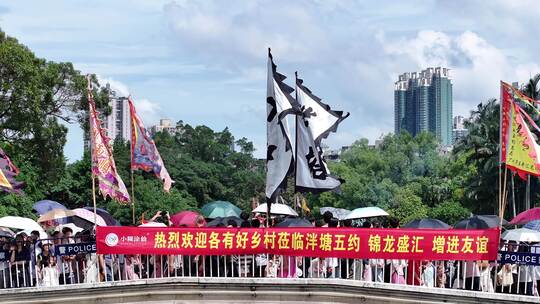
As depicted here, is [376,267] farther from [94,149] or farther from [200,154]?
[200,154]

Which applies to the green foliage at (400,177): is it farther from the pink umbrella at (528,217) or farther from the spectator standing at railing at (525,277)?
the spectator standing at railing at (525,277)

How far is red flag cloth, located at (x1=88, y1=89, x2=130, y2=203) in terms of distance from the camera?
21.2 m

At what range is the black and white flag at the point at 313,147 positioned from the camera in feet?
66.2

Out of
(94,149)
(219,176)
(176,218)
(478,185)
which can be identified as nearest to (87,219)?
(176,218)

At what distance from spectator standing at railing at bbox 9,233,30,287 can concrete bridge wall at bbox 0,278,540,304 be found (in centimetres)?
30

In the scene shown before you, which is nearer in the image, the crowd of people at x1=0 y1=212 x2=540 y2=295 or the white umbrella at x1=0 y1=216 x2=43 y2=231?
the crowd of people at x1=0 y1=212 x2=540 y2=295

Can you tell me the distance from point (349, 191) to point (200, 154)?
53.8ft

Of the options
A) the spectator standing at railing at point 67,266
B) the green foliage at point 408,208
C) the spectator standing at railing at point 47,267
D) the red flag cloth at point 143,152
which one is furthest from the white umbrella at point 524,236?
the green foliage at point 408,208

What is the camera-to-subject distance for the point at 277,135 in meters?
20.2

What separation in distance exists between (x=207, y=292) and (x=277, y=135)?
3.11 metres

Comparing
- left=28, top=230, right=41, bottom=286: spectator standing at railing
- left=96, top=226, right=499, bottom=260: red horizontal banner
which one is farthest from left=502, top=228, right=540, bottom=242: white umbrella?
left=28, top=230, right=41, bottom=286: spectator standing at railing

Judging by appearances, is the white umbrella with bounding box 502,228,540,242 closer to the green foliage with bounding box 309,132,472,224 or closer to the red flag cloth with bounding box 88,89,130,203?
the red flag cloth with bounding box 88,89,130,203

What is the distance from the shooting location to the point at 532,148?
1859 centimetres

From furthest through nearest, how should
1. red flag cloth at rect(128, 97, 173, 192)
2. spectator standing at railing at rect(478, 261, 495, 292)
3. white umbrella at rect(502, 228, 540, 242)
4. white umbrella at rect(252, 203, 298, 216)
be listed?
white umbrella at rect(252, 203, 298, 216) → red flag cloth at rect(128, 97, 173, 192) → white umbrella at rect(502, 228, 540, 242) → spectator standing at railing at rect(478, 261, 495, 292)
